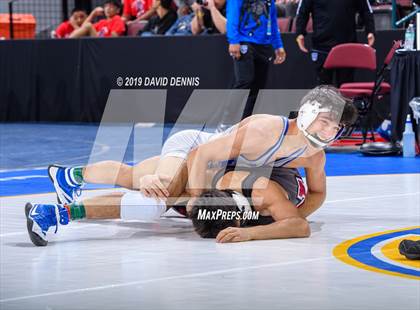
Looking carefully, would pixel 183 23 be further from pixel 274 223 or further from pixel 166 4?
pixel 274 223

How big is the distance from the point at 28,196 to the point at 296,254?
3.22 metres

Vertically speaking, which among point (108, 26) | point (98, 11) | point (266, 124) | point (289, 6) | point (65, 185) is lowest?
point (98, 11)

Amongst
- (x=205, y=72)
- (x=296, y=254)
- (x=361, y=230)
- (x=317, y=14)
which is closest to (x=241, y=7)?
(x=317, y=14)

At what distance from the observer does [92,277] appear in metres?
4.91

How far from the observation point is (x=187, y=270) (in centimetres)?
507

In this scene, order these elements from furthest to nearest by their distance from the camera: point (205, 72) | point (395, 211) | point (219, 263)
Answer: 1. point (205, 72)
2. point (395, 211)
3. point (219, 263)

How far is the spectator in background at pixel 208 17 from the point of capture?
14.3 meters

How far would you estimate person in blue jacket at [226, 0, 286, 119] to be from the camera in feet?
39.6

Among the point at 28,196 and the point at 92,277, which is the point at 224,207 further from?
the point at 28,196

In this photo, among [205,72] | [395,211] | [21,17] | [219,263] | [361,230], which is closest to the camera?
[219,263]

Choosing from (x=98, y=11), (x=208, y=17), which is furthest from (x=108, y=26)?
(x=208, y=17)

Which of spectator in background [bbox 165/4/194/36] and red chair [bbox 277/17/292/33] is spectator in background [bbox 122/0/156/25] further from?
red chair [bbox 277/17/292/33]

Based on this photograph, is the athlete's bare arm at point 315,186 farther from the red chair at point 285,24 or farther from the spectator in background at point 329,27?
the red chair at point 285,24

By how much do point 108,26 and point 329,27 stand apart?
5375 mm
